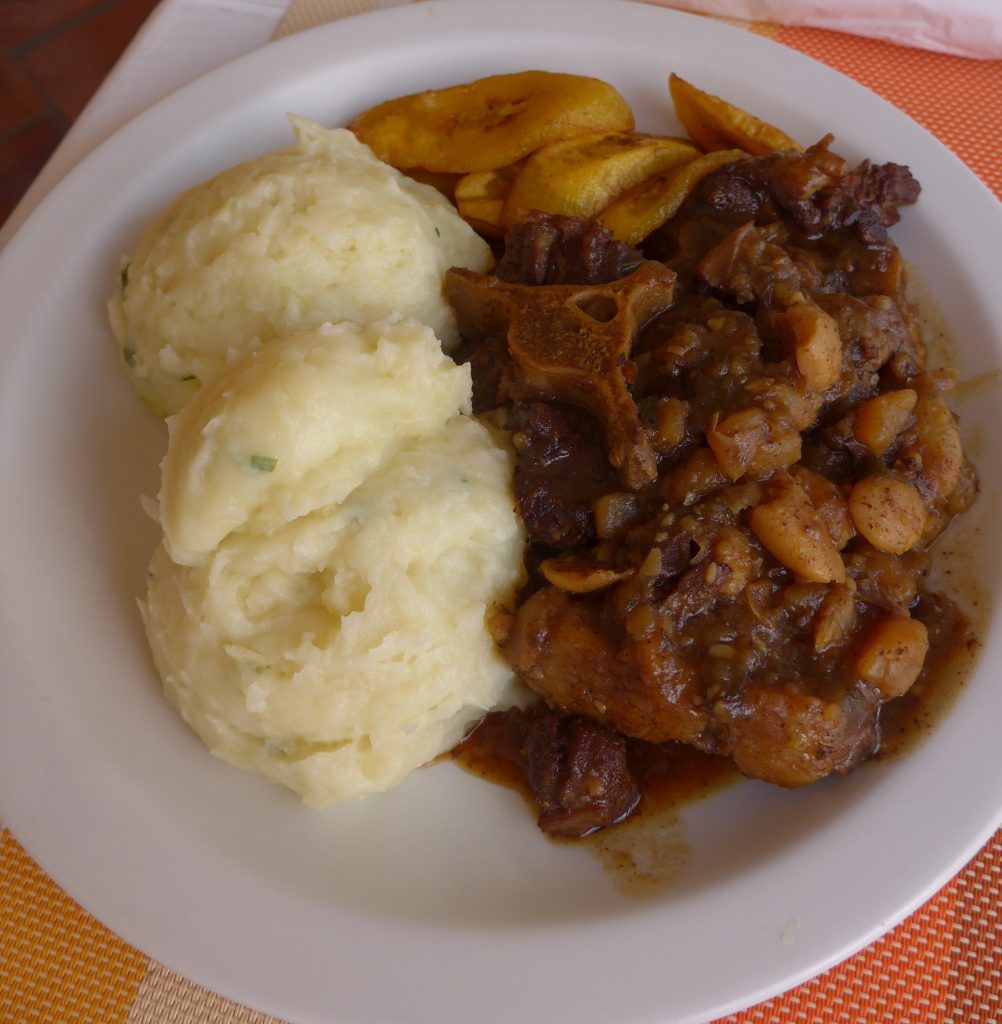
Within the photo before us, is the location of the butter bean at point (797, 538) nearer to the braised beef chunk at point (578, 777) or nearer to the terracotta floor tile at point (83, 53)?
the braised beef chunk at point (578, 777)

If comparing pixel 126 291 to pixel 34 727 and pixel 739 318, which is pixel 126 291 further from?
pixel 739 318

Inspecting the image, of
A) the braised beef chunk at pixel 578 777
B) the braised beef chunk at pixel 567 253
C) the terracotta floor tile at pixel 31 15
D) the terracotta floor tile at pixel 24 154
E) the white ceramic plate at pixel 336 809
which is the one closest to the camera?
the white ceramic plate at pixel 336 809

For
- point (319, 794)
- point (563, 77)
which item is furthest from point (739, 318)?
point (319, 794)

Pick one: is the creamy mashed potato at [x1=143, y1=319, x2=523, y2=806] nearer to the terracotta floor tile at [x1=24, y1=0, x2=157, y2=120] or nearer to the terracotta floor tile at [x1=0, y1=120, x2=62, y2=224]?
the terracotta floor tile at [x1=0, y1=120, x2=62, y2=224]

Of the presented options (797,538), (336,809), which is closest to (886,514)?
(797,538)

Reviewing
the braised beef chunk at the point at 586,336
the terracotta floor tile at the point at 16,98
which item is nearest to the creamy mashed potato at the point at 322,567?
the braised beef chunk at the point at 586,336

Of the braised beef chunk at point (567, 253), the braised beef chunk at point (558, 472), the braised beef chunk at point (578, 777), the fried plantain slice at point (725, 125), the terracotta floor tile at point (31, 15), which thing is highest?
the fried plantain slice at point (725, 125)

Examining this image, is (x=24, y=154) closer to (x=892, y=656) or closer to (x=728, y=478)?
(x=728, y=478)
